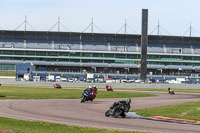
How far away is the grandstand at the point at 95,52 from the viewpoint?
157250mm

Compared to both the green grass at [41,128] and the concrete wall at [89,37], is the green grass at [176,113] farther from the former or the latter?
the concrete wall at [89,37]

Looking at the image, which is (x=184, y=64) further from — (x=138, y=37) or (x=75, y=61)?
(x=75, y=61)

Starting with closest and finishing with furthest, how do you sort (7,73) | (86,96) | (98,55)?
1. (86,96)
2. (7,73)
3. (98,55)

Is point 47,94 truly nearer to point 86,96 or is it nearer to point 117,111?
point 86,96

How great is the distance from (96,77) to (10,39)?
4066cm

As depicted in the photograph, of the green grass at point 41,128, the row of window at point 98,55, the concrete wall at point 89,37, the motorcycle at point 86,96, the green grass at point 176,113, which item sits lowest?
the green grass at point 176,113

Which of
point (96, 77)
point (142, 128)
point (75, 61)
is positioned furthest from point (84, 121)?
point (75, 61)

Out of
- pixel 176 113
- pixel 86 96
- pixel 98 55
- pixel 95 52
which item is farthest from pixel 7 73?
pixel 176 113

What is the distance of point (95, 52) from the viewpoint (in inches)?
6230

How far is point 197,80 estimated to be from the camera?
14862cm

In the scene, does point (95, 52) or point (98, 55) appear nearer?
point (95, 52)

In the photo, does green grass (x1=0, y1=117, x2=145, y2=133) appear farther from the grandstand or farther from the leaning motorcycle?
the grandstand

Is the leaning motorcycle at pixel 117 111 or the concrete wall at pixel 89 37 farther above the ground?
the concrete wall at pixel 89 37

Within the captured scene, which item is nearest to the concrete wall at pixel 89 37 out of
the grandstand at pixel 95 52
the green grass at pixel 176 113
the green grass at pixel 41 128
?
the grandstand at pixel 95 52
